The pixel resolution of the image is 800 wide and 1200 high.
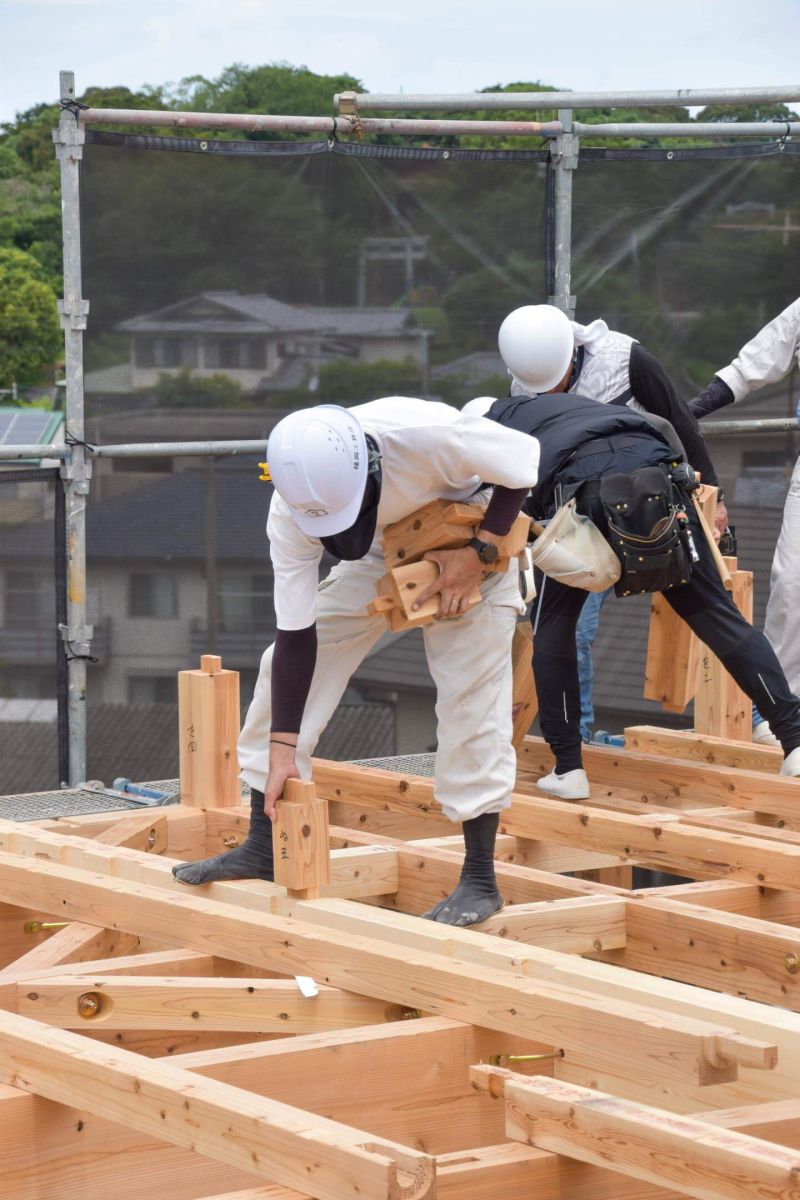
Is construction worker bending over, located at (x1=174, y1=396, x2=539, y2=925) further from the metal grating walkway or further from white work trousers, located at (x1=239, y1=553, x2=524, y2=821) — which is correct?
the metal grating walkway

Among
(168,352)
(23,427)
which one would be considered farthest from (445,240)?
(23,427)

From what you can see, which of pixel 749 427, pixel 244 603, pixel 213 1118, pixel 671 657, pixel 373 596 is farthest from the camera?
pixel 749 427

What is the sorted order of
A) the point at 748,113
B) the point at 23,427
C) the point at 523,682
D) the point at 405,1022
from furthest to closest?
the point at 748,113, the point at 23,427, the point at 523,682, the point at 405,1022

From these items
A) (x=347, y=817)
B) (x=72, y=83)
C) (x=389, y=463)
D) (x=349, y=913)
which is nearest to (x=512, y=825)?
(x=347, y=817)

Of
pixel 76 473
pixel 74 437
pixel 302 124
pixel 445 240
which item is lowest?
pixel 76 473

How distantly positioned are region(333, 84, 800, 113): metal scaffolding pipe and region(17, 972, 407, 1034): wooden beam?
12.8ft

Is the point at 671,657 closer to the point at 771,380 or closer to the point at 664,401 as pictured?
the point at 664,401

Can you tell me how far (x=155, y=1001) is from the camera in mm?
3385

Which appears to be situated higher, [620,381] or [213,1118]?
[620,381]

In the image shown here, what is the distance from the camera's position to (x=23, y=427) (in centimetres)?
2467

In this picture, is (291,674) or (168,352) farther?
(168,352)

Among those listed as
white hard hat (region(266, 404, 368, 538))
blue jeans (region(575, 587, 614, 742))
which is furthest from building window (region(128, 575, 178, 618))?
white hard hat (region(266, 404, 368, 538))

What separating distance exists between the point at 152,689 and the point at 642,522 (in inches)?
94.5

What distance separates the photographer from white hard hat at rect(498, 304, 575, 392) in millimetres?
5051
